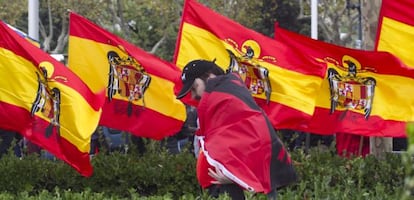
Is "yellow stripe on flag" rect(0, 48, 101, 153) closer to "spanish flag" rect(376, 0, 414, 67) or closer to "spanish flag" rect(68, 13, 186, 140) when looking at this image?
"spanish flag" rect(68, 13, 186, 140)

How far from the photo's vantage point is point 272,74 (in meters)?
8.61

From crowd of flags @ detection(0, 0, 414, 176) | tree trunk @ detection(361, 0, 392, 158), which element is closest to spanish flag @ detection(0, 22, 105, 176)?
crowd of flags @ detection(0, 0, 414, 176)

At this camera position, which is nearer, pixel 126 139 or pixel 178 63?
pixel 178 63

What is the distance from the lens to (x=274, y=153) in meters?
4.92

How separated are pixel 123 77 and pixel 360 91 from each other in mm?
2389

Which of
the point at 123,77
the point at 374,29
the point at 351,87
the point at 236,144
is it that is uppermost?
the point at 374,29

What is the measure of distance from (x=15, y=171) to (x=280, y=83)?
2766mm

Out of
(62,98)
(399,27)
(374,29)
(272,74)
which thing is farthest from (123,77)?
(399,27)

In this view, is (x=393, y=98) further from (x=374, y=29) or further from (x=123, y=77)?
(x=123, y=77)

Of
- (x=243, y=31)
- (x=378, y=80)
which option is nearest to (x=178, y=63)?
(x=243, y=31)

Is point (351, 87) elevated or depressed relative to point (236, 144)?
depressed

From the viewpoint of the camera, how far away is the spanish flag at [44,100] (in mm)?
7641

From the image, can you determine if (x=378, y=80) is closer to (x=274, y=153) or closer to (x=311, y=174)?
(x=311, y=174)

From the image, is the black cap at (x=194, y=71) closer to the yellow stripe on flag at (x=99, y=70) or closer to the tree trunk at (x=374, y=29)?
the yellow stripe on flag at (x=99, y=70)
